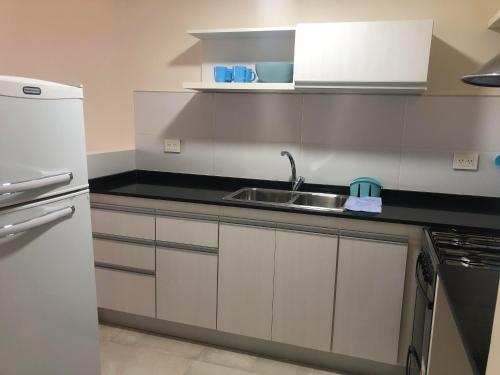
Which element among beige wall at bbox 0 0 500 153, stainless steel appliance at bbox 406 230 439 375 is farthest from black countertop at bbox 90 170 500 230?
beige wall at bbox 0 0 500 153

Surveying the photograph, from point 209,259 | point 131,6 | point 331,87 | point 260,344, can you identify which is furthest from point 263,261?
point 131,6

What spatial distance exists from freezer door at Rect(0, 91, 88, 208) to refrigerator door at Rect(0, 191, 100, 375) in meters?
0.06

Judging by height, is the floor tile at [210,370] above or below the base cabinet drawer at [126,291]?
below

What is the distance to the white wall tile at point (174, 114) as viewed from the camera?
2.65 metres

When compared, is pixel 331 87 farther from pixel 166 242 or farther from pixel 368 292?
pixel 166 242

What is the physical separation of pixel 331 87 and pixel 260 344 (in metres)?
1.50

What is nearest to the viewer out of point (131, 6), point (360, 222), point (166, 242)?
point (360, 222)

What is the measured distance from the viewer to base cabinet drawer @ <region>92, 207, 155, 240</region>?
228 cm

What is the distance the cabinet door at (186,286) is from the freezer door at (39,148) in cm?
78

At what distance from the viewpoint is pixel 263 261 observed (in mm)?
2113

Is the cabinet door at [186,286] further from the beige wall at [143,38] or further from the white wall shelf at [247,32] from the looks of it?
the white wall shelf at [247,32]

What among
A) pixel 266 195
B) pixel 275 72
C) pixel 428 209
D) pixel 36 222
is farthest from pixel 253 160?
pixel 36 222

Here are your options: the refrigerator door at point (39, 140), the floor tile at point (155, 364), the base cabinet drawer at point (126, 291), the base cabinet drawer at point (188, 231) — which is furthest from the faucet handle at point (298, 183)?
the refrigerator door at point (39, 140)

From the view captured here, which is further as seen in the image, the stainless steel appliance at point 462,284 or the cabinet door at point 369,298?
the cabinet door at point 369,298
